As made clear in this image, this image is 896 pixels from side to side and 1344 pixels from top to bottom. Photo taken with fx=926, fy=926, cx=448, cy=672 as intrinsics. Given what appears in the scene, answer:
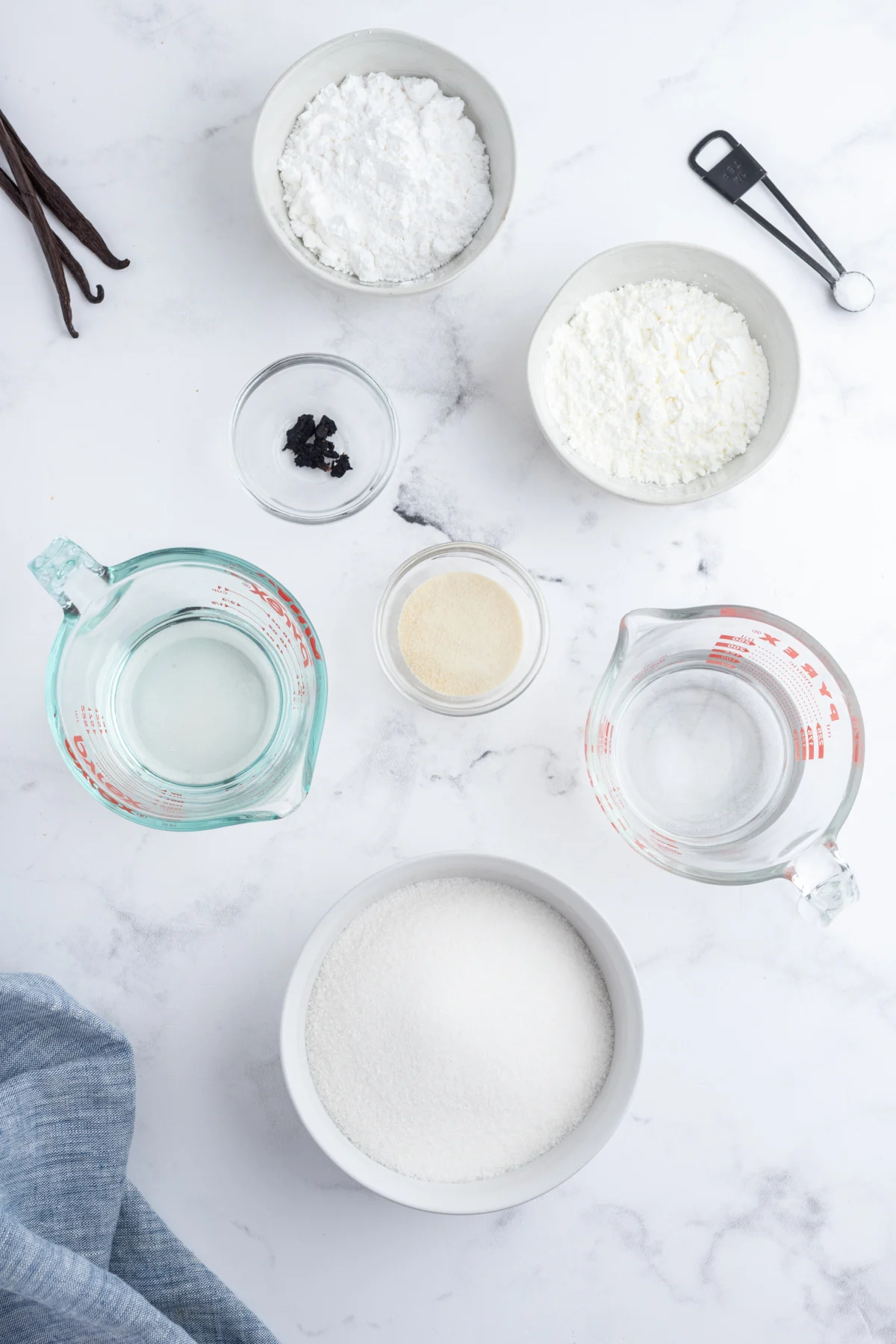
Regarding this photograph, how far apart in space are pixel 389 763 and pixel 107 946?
453mm

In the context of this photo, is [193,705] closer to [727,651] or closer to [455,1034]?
[455,1034]

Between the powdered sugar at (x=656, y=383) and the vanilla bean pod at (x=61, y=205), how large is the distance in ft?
2.05

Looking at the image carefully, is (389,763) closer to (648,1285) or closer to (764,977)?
(764,977)

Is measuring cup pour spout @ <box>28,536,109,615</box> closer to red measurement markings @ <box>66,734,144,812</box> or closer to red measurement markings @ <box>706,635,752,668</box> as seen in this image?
red measurement markings @ <box>66,734,144,812</box>

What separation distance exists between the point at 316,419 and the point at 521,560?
352 millimetres

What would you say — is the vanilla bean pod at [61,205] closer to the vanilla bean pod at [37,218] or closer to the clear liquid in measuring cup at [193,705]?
the vanilla bean pod at [37,218]

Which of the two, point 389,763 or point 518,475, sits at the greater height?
point 518,475

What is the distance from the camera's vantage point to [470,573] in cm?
126

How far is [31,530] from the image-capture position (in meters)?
1.26

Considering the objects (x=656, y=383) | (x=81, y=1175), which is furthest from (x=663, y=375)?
(x=81, y=1175)

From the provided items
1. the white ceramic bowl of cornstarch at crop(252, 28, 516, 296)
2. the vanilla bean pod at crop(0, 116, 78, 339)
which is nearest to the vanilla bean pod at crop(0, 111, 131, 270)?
the vanilla bean pod at crop(0, 116, 78, 339)

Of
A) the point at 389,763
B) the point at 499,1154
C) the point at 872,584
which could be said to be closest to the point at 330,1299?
the point at 499,1154

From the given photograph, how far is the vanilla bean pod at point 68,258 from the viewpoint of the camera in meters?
1.24

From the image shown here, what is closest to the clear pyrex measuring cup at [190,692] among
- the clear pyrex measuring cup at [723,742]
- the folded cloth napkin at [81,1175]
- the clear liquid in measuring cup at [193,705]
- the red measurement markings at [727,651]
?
the clear liquid in measuring cup at [193,705]
